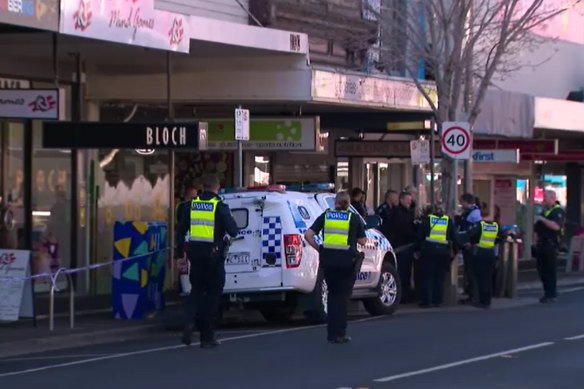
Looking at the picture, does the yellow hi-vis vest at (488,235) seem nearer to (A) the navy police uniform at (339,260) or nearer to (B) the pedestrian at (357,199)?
(B) the pedestrian at (357,199)

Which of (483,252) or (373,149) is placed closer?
(483,252)

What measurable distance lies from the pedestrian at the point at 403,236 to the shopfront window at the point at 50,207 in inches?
222

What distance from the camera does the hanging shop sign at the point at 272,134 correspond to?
66.3 feet

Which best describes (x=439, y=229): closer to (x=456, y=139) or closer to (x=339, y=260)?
(x=456, y=139)

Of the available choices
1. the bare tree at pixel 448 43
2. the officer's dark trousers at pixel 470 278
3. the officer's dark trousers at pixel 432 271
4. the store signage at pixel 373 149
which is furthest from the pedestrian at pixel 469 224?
the store signage at pixel 373 149

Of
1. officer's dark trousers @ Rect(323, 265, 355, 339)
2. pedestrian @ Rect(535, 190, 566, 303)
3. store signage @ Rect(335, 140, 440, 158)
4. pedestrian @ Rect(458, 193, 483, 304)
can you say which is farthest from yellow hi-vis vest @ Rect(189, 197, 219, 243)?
store signage @ Rect(335, 140, 440, 158)

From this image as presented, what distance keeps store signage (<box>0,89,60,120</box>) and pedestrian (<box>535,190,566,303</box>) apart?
8610 millimetres

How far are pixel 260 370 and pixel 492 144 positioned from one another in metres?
17.5

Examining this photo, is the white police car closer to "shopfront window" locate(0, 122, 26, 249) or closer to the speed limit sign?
the speed limit sign

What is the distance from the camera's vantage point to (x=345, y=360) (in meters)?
12.1

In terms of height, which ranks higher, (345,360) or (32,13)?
(32,13)

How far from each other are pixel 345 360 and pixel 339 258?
1619 millimetres

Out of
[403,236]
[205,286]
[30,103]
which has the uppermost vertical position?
[30,103]

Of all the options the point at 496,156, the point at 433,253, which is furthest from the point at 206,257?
the point at 496,156
